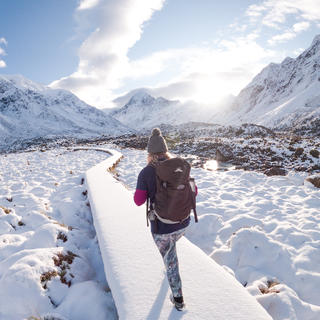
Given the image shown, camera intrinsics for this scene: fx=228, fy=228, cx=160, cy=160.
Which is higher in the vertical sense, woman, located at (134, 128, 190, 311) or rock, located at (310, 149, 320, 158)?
woman, located at (134, 128, 190, 311)

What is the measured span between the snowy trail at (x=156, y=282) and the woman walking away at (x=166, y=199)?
321 millimetres

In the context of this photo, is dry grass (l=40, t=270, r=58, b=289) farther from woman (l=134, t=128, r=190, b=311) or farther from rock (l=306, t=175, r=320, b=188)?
rock (l=306, t=175, r=320, b=188)

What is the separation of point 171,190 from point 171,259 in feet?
3.30

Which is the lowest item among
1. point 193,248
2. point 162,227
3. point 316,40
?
point 193,248

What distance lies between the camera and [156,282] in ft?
12.3

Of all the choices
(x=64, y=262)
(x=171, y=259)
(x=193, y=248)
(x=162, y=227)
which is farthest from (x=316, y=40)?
(x=64, y=262)

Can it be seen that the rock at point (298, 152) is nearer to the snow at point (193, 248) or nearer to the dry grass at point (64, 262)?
the snow at point (193, 248)

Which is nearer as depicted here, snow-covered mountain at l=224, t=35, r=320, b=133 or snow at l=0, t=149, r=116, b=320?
snow at l=0, t=149, r=116, b=320

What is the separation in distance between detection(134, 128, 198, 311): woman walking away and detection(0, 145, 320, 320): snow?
613 mm

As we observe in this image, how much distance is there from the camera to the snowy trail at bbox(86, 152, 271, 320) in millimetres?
3174

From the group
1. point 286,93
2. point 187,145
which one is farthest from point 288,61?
point 187,145

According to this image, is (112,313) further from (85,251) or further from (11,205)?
(11,205)

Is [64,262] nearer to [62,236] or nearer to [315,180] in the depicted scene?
[62,236]

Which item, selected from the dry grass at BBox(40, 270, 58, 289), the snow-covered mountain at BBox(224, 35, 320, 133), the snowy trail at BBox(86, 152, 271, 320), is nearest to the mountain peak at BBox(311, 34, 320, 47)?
the snow-covered mountain at BBox(224, 35, 320, 133)
